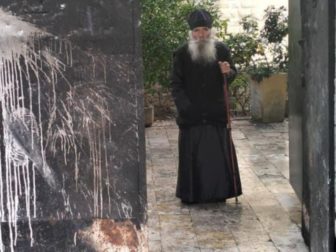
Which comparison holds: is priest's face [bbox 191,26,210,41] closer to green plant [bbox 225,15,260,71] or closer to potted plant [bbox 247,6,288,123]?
potted plant [bbox 247,6,288,123]

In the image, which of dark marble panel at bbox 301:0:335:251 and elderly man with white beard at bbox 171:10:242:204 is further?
elderly man with white beard at bbox 171:10:242:204

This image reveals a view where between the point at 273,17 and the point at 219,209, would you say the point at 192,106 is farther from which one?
the point at 273,17

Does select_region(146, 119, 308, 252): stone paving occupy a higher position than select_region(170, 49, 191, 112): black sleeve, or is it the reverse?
select_region(170, 49, 191, 112): black sleeve

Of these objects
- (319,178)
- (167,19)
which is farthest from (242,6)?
(319,178)

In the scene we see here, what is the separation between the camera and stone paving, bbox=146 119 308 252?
5.15m

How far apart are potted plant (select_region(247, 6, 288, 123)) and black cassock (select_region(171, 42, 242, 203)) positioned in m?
4.04

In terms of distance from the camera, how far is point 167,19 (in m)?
9.76

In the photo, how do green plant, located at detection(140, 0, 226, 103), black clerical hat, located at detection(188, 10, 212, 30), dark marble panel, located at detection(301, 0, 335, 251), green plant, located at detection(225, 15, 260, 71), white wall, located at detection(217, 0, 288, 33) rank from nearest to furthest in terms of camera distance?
1. dark marble panel, located at detection(301, 0, 335, 251)
2. black clerical hat, located at detection(188, 10, 212, 30)
3. green plant, located at detection(140, 0, 226, 103)
4. green plant, located at detection(225, 15, 260, 71)
5. white wall, located at detection(217, 0, 288, 33)

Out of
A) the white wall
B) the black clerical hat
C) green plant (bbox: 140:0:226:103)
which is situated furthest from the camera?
the white wall

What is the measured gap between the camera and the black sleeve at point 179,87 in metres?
6.00

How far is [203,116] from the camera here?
606cm

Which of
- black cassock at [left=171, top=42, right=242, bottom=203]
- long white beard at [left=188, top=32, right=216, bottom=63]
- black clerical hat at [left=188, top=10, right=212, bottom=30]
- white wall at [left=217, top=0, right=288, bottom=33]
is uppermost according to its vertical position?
white wall at [left=217, top=0, right=288, bottom=33]

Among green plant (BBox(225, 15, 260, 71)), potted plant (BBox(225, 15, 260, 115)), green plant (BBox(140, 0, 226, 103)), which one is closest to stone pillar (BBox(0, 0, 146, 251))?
green plant (BBox(140, 0, 226, 103))

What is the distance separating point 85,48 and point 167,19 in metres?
6.20
